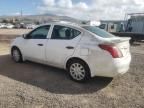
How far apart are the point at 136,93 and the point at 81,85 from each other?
1.42 meters

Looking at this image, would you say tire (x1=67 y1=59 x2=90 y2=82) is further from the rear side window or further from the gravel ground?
the rear side window

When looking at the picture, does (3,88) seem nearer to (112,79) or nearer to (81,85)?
(81,85)

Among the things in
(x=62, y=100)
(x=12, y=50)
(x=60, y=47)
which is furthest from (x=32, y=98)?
(x=12, y=50)

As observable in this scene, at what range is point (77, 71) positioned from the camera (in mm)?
5809

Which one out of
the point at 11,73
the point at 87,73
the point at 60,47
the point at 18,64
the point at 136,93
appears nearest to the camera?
the point at 136,93

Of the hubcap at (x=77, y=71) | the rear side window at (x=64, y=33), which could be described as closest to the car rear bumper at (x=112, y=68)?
the hubcap at (x=77, y=71)

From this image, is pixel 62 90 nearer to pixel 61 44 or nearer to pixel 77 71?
pixel 77 71

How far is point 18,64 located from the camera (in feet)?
25.1

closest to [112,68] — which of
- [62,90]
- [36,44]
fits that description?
[62,90]

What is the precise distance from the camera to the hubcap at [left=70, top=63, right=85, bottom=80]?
18.8 feet

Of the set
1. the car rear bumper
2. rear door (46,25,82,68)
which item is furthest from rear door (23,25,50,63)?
the car rear bumper

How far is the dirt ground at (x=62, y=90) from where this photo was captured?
15.0 feet

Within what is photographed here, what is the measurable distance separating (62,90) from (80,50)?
3.84ft

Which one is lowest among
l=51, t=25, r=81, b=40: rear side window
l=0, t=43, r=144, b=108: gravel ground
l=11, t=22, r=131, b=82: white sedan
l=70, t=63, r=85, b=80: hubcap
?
l=0, t=43, r=144, b=108: gravel ground
